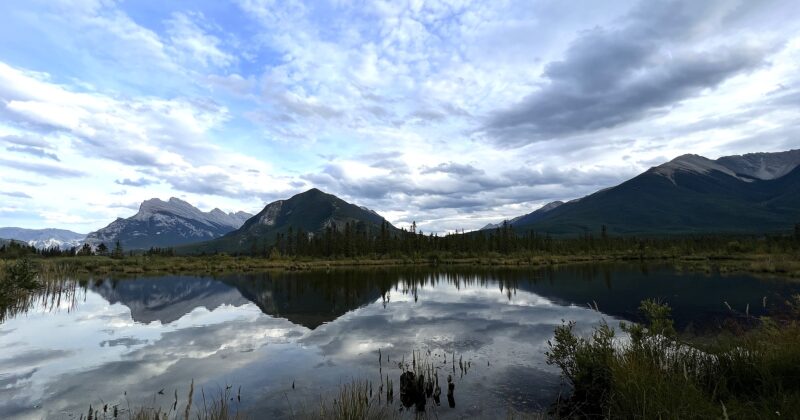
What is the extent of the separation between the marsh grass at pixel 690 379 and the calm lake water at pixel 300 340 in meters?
2.15

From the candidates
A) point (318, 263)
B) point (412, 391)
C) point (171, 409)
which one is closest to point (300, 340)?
point (171, 409)

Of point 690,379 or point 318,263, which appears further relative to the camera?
point 318,263

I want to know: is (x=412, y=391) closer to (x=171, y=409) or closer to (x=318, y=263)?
(x=171, y=409)

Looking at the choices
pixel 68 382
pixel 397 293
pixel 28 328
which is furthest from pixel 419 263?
pixel 68 382

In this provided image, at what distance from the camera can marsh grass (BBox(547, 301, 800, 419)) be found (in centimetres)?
843

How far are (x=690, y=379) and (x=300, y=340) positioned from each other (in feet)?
66.8

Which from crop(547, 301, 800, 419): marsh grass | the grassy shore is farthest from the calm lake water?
the grassy shore

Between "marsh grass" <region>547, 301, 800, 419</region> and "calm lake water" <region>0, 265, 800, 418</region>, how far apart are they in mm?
2145

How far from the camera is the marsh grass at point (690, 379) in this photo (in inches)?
332

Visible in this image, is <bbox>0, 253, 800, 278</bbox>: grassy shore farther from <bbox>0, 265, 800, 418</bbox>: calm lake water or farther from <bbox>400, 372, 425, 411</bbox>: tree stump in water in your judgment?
<bbox>400, 372, 425, 411</bbox>: tree stump in water

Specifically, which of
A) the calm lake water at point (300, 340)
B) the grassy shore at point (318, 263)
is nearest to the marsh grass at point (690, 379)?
the calm lake water at point (300, 340)

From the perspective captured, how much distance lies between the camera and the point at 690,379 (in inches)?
395

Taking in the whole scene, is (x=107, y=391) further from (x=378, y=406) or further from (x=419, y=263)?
(x=419, y=263)

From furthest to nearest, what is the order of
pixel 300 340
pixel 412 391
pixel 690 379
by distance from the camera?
pixel 300 340 → pixel 412 391 → pixel 690 379
